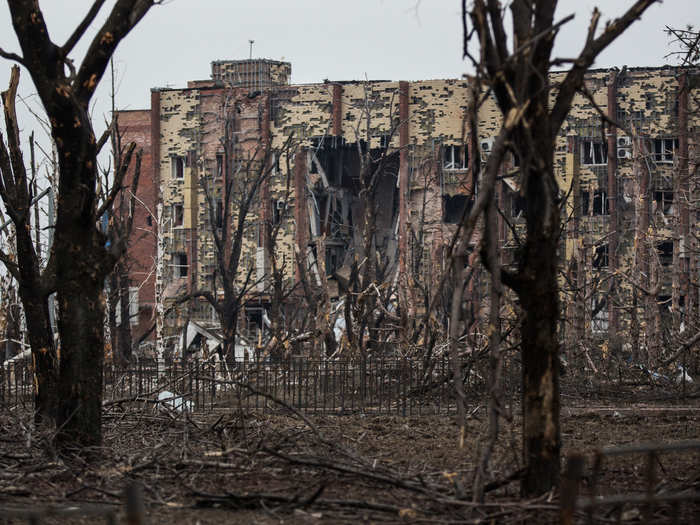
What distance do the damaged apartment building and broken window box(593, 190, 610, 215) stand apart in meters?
0.08

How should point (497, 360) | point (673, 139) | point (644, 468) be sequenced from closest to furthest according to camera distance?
point (497, 360), point (644, 468), point (673, 139)

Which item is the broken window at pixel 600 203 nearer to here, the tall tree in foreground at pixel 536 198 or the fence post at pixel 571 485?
the tall tree in foreground at pixel 536 198

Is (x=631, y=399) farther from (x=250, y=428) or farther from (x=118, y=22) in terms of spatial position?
(x=118, y=22)

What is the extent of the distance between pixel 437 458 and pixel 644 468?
9.19 ft

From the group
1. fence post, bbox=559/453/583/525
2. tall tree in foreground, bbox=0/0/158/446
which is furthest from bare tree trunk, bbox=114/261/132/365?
fence post, bbox=559/453/583/525

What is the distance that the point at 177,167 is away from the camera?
49.9 m

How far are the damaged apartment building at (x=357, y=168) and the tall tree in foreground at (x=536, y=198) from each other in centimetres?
3370

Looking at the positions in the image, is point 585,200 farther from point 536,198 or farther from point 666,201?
point 536,198

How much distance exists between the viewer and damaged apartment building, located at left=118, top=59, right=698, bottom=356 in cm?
4522

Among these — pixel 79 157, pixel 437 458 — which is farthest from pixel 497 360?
pixel 79 157

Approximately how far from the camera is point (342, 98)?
4744cm

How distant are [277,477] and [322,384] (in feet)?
35.2

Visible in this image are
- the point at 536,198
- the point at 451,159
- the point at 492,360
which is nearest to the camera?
the point at 492,360

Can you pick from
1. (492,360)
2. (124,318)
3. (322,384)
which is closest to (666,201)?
(124,318)
